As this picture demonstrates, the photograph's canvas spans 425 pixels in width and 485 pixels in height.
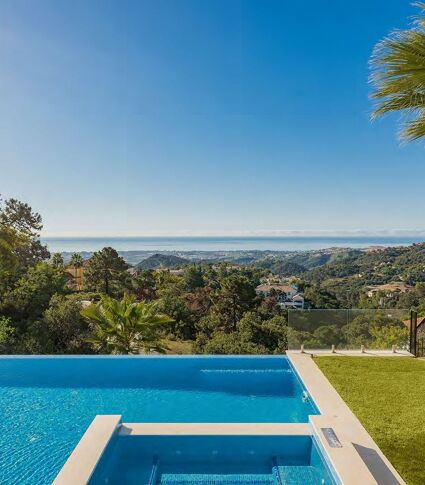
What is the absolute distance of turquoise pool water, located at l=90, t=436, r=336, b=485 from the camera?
14.9 ft

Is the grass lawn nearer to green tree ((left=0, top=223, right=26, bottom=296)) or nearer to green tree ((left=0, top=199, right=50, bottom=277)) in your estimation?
green tree ((left=0, top=223, right=26, bottom=296))

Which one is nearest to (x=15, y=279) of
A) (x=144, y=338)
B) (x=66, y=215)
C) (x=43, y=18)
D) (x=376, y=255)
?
(x=144, y=338)

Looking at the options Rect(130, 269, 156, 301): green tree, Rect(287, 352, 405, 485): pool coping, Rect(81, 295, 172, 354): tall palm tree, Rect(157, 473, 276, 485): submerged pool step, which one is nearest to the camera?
Rect(287, 352, 405, 485): pool coping

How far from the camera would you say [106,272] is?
29.7 m

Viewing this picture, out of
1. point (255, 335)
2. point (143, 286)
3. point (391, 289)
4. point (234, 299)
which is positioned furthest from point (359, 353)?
point (143, 286)

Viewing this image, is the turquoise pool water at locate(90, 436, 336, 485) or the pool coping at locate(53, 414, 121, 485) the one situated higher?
the pool coping at locate(53, 414, 121, 485)

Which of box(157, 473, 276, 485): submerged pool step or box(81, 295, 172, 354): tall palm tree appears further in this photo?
box(81, 295, 172, 354): tall palm tree

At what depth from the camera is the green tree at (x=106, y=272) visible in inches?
1148

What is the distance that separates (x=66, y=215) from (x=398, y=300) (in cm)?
3342

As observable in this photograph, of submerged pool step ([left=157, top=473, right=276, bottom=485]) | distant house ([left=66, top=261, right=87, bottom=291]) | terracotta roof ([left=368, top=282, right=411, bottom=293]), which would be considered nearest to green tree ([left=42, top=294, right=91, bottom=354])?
submerged pool step ([left=157, top=473, right=276, bottom=485])

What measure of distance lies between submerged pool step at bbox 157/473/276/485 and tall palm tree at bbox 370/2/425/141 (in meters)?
4.27

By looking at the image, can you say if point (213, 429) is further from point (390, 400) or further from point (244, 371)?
point (244, 371)

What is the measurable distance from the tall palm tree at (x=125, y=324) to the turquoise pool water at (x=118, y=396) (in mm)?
1551

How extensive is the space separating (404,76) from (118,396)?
22.5 ft
